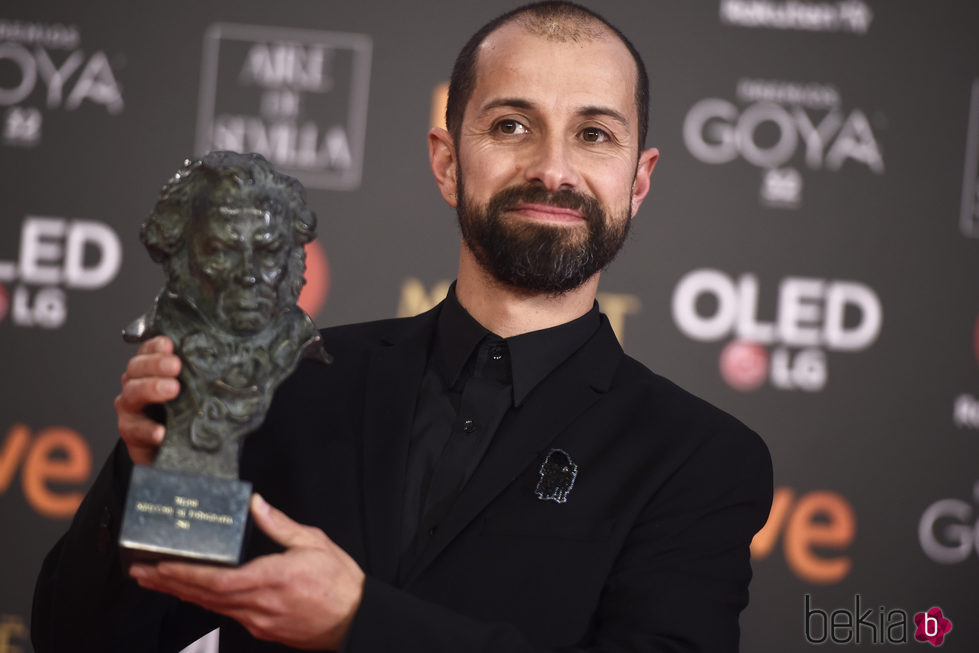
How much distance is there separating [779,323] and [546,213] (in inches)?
79.5

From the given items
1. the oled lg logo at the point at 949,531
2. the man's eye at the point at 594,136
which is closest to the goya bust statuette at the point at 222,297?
the man's eye at the point at 594,136

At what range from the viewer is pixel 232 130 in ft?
12.4

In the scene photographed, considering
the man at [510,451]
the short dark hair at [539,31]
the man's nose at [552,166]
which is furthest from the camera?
the short dark hair at [539,31]

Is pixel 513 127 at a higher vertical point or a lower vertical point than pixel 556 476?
higher

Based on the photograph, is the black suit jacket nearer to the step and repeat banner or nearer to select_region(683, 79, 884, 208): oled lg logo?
the step and repeat banner

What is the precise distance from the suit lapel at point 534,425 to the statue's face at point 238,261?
1.43ft

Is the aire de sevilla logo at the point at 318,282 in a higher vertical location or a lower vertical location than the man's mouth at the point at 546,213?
lower

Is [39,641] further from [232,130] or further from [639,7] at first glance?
[639,7]

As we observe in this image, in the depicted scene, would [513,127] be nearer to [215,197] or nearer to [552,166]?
[552,166]

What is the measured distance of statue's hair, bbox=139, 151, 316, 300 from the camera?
5.12ft

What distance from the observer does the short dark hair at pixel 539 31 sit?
2.05 m

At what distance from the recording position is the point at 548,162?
1.92m

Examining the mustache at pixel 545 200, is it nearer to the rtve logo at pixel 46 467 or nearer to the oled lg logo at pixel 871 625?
the oled lg logo at pixel 871 625

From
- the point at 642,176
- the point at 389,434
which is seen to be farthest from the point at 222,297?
the point at 642,176
